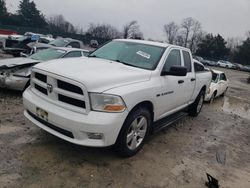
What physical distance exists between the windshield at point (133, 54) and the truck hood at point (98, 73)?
262mm

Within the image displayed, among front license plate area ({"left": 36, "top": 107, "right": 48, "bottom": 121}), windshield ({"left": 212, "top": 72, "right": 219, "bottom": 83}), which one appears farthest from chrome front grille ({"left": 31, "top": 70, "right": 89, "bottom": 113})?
windshield ({"left": 212, "top": 72, "right": 219, "bottom": 83})

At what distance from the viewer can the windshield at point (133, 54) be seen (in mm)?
4957

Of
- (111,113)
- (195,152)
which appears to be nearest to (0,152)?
(111,113)

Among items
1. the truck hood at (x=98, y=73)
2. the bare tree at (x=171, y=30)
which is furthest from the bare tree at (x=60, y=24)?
the truck hood at (x=98, y=73)

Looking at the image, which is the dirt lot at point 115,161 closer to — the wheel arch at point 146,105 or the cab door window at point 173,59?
the wheel arch at point 146,105

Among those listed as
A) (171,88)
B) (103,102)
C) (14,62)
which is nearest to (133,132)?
(103,102)

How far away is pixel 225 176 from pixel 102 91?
8.03 ft

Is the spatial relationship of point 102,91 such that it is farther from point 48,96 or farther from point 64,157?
point 64,157

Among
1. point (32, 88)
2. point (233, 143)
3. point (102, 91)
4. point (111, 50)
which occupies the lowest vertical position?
point (233, 143)

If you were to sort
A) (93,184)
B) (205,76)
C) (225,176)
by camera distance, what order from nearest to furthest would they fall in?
(93,184) → (225,176) → (205,76)

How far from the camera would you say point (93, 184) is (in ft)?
11.6

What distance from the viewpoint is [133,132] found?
14.1 ft

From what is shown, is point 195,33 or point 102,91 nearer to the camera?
point 102,91

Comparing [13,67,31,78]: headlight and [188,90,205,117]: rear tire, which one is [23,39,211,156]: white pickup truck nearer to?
[188,90,205,117]: rear tire
